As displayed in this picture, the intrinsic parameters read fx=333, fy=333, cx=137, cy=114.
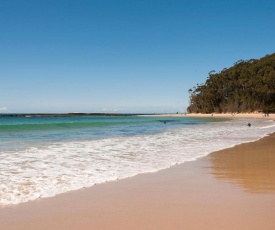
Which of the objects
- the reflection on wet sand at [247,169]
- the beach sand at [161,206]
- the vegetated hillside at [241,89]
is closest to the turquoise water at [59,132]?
the reflection on wet sand at [247,169]

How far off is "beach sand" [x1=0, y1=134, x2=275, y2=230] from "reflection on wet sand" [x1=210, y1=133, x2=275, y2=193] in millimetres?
22

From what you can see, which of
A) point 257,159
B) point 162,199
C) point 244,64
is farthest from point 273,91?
point 162,199

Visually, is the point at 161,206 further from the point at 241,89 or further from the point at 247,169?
the point at 241,89

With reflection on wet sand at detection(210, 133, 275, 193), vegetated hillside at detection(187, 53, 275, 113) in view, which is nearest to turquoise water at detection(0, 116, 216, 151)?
reflection on wet sand at detection(210, 133, 275, 193)

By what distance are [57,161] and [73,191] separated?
4.44m

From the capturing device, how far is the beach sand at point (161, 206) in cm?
449

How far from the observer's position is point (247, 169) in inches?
353

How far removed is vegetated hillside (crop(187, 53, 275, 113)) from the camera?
346ft

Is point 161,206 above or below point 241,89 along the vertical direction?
below

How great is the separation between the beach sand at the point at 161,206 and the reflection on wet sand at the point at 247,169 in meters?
0.02

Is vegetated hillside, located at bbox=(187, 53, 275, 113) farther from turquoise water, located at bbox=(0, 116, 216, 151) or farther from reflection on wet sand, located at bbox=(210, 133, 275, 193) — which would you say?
reflection on wet sand, located at bbox=(210, 133, 275, 193)

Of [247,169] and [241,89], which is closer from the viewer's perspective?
[247,169]

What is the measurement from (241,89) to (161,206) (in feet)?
389


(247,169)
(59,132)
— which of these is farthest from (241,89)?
(247,169)
